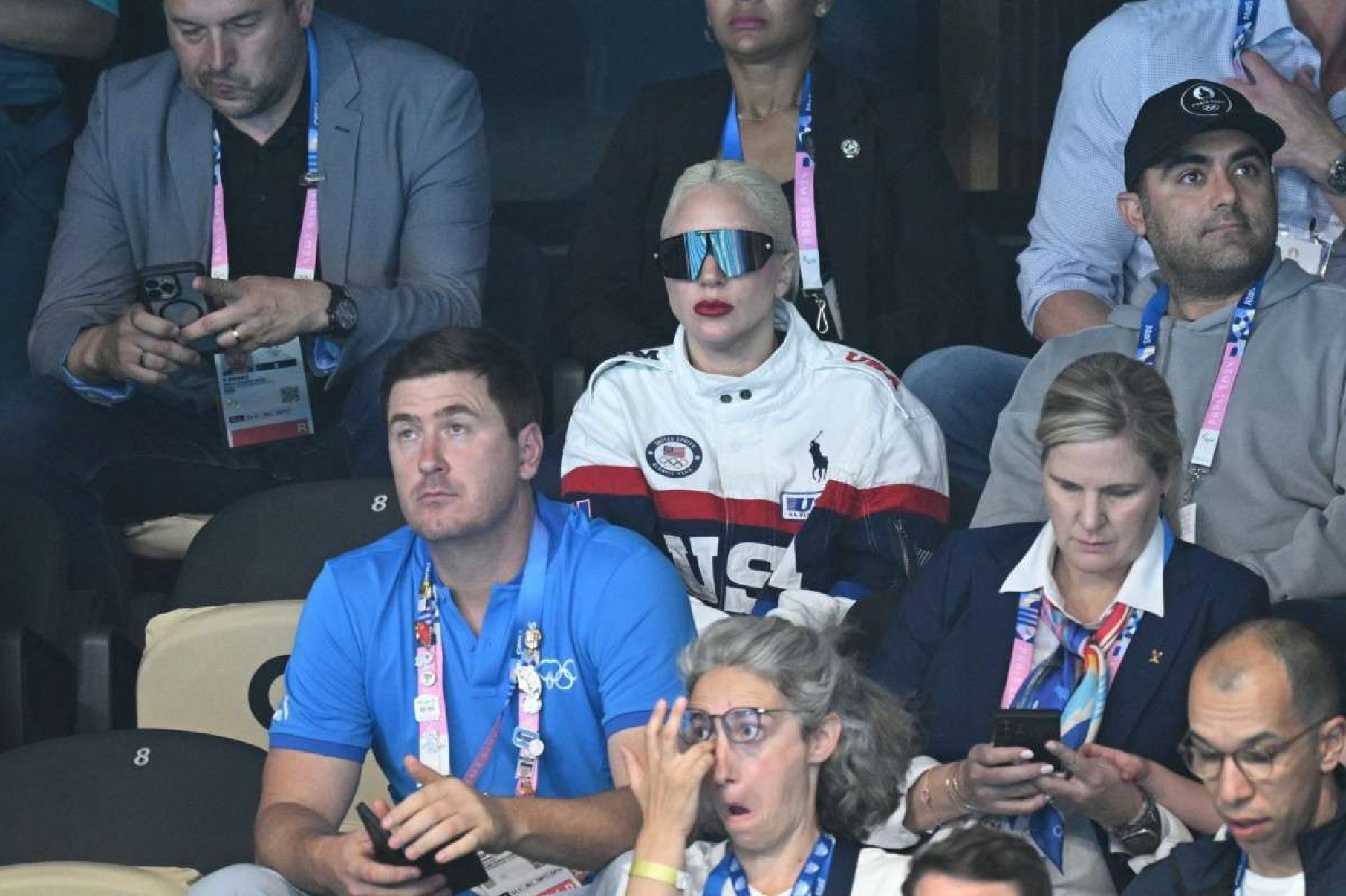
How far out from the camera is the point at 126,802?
317 cm

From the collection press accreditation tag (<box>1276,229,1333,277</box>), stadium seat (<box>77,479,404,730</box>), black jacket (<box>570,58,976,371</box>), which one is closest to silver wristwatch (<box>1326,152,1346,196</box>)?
press accreditation tag (<box>1276,229,1333,277</box>)

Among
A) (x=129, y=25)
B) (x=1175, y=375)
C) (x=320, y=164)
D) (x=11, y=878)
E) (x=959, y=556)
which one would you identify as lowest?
(x=11, y=878)

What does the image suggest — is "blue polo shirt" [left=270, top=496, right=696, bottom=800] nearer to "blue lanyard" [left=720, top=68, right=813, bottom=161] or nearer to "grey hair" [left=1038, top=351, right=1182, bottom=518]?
"grey hair" [left=1038, top=351, right=1182, bottom=518]

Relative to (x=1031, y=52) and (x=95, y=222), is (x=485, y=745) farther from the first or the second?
(x=1031, y=52)

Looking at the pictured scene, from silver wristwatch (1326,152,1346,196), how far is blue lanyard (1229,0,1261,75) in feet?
1.06

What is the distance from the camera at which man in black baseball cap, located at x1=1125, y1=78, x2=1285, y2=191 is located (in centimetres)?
376

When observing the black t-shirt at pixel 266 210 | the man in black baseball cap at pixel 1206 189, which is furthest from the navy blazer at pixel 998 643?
the black t-shirt at pixel 266 210

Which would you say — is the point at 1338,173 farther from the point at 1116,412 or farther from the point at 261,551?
the point at 261,551

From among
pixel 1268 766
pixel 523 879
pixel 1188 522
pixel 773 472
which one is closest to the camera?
pixel 1268 766

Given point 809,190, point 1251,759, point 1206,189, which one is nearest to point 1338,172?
point 1206,189

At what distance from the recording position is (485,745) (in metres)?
3.27

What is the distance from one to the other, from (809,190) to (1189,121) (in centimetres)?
100

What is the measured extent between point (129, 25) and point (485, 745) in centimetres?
287

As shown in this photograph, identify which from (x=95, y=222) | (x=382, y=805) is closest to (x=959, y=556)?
(x=382, y=805)
